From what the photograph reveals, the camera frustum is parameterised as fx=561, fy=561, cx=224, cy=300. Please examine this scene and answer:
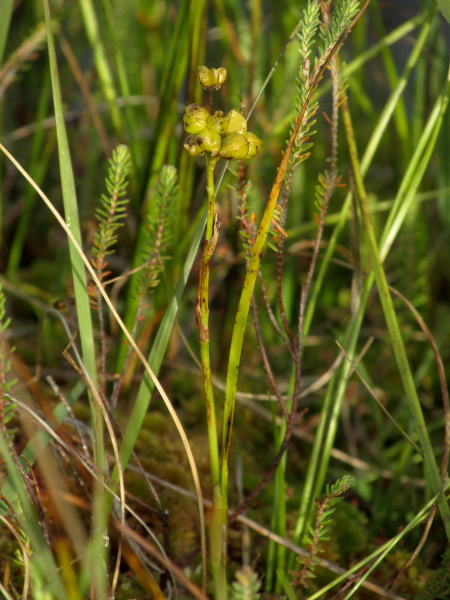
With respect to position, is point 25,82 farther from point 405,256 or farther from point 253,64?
point 405,256

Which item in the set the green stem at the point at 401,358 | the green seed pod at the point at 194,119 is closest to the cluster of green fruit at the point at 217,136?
the green seed pod at the point at 194,119

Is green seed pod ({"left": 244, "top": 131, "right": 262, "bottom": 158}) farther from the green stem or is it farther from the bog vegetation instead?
the green stem

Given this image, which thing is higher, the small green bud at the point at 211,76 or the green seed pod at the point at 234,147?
the small green bud at the point at 211,76

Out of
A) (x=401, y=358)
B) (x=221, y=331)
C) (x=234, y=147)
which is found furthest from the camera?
(x=221, y=331)

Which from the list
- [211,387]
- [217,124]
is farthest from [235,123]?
[211,387]

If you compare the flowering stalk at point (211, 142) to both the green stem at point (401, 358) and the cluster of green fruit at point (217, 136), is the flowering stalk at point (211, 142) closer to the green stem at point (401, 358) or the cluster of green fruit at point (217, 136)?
the cluster of green fruit at point (217, 136)

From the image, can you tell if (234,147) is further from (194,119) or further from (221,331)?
(221,331)

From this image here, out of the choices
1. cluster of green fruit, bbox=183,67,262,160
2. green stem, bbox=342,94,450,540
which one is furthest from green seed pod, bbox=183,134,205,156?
green stem, bbox=342,94,450,540
